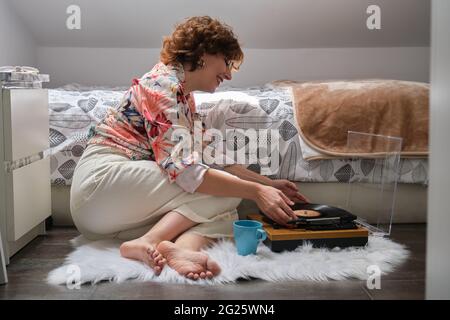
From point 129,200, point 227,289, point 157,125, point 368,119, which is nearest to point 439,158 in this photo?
point 227,289

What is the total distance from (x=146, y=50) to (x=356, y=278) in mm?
2288

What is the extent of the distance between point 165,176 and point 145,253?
278 mm

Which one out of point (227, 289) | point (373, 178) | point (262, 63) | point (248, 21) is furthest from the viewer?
point (262, 63)

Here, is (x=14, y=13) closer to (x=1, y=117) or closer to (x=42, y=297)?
(x=1, y=117)

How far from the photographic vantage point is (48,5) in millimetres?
3018

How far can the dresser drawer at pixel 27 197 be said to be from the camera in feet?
5.12

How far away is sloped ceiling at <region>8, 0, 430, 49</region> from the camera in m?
3.02

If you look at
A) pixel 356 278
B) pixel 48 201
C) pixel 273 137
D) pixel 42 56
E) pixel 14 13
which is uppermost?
pixel 14 13

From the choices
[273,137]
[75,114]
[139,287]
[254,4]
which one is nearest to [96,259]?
[139,287]

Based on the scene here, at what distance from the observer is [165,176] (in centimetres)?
Result: 165

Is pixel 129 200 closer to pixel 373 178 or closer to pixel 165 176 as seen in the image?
pixel 165 176

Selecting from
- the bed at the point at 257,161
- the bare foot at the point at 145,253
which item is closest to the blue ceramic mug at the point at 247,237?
the bare foot at the point at 145,253
